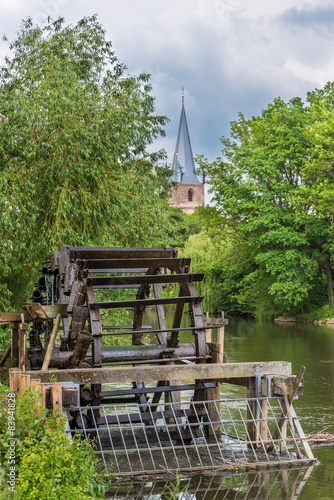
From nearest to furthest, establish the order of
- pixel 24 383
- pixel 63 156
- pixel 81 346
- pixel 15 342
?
pixel 24 383, pixel 81 346, pixel 15 342, pixel 63 156

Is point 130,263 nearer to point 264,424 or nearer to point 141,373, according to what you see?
point 141,373

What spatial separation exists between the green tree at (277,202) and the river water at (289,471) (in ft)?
21.8

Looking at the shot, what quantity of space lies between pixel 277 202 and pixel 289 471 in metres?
26.7

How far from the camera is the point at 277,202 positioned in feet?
110

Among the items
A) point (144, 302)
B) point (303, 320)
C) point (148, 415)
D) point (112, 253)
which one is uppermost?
point (112, 253)

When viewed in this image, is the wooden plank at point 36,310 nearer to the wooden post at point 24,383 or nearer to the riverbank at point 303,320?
the wooden post at point 24,383

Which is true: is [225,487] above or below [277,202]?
below

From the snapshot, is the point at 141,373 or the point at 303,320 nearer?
the point at 141,373

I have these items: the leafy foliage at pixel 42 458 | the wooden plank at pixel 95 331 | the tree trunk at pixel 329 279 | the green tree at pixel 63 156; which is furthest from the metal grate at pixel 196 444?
the tree trunk at pixel 329 279

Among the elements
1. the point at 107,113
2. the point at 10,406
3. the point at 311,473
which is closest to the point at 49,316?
the point at 10,406

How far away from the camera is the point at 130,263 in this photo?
9.64 m

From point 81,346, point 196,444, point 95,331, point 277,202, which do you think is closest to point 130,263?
point 95,331

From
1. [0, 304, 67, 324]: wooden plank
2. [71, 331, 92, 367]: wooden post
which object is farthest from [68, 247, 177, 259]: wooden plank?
[71, 331, 92, 367]: wooden post

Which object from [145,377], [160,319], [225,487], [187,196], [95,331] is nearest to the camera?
[225,487]
